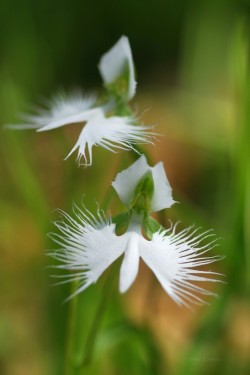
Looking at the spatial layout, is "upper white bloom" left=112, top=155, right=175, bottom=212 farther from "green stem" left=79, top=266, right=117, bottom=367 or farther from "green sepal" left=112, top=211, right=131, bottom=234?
"green stem" left=79, top=266, right=117, bottom=367

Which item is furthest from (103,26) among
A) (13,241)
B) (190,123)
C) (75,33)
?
(13,241)

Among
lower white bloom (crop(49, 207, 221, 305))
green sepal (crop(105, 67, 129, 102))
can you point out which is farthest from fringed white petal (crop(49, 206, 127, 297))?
green sepal (crop(105, 67, 129, 102))

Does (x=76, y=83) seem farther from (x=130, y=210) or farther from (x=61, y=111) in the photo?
(x=130, y=210)

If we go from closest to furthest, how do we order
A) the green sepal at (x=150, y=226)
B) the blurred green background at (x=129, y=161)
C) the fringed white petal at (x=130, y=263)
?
the fringed white petal at (x=130, y=263), the green sepal at (x=150, y=226), the blurred green background at (x=129, y=161)

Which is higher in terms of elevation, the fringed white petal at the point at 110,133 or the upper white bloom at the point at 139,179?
the fringed white petal at the point at 110,133

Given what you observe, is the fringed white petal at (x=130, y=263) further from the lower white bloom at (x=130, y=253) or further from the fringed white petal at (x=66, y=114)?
the fringed white petal at (x=66, y=114)

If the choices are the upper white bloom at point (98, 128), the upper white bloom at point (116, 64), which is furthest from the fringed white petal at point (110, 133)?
the upper white bloom at point (116, 64)

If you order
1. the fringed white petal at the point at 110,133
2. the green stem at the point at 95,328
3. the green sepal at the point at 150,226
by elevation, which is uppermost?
the fringed white petal at the point at 110,133

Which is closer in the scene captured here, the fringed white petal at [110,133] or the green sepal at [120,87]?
the fringed white petal at [110,133]
